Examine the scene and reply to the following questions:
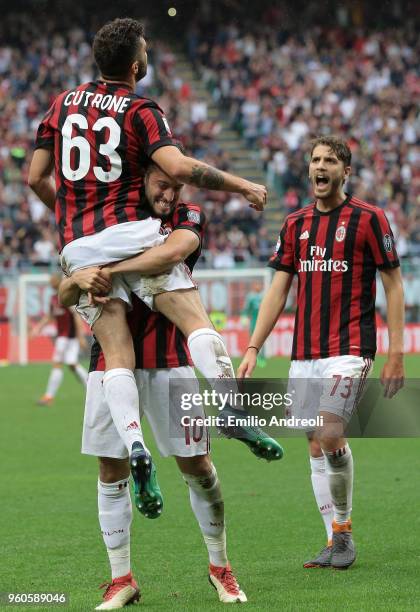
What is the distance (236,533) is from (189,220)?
2.81m

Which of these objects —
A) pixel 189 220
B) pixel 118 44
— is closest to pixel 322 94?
pixel 189 220

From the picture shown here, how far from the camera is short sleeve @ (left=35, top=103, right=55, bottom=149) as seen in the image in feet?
18.1

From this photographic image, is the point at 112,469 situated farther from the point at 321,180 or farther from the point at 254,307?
the point at 254,307

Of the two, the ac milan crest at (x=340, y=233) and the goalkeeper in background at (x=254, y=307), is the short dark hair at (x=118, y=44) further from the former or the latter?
the goalkeeper in background at (x=254, y=307)

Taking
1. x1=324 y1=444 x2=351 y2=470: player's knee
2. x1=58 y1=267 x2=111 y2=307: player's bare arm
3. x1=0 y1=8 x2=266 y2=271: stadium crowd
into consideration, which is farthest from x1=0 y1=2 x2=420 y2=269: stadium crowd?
x1=58 y1=267 x2=111 y2=307: player's bare arm

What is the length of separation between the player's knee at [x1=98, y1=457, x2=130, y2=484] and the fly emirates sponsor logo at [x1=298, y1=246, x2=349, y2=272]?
1717 millimetres

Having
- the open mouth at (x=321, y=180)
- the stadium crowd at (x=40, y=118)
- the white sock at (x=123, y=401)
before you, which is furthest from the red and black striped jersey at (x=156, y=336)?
the stadium crowd at (x=40, y=118)

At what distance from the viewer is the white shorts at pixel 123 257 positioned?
5383mm

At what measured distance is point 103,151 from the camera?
5359 mm

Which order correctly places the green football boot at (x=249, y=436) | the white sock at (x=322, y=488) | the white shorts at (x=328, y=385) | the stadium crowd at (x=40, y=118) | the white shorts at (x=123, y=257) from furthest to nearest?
the stadium crowd at (x=40, y=118) < the white sock at (x=322, y=488) < the white shorts at (x=328, y=385) < the white shorts at (x=123, y=257) < the green football boot at (x=249, y=436)

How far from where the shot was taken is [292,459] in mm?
11664

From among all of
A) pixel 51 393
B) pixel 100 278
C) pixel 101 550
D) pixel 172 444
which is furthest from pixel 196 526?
pixel 51 393

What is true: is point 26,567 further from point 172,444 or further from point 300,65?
point 300,65

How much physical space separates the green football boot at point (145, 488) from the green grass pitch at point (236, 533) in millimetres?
759
